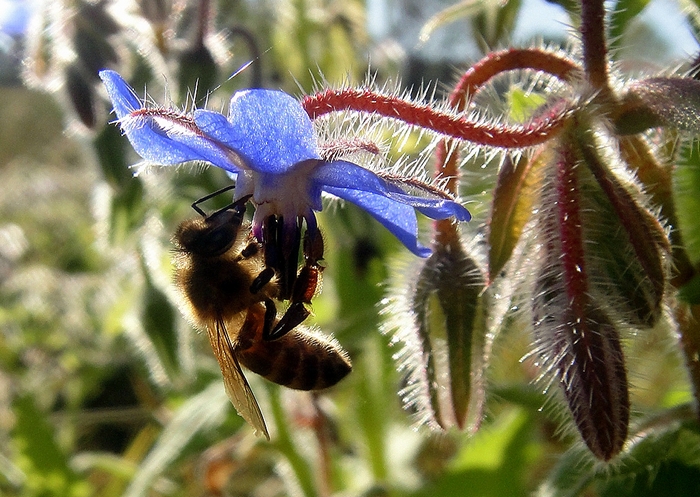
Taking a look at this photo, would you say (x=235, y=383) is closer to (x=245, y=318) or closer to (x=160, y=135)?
(x=245, y=318)

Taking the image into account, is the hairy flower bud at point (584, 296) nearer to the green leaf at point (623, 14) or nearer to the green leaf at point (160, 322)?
the green leaf at point (623, 14)

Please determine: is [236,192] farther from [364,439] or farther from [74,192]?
[74,192]

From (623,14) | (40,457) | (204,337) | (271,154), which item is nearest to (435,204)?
(271,154)

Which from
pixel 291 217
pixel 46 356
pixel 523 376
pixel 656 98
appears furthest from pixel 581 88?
pixel 46 356

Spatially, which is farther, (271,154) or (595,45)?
(595,45)

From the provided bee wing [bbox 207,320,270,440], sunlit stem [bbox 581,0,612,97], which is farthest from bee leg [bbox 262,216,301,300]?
sunlit stem [bbox 581,0,612,97]

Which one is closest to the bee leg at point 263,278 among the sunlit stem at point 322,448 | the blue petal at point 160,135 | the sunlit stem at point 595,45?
the blue petal at point 160,135
